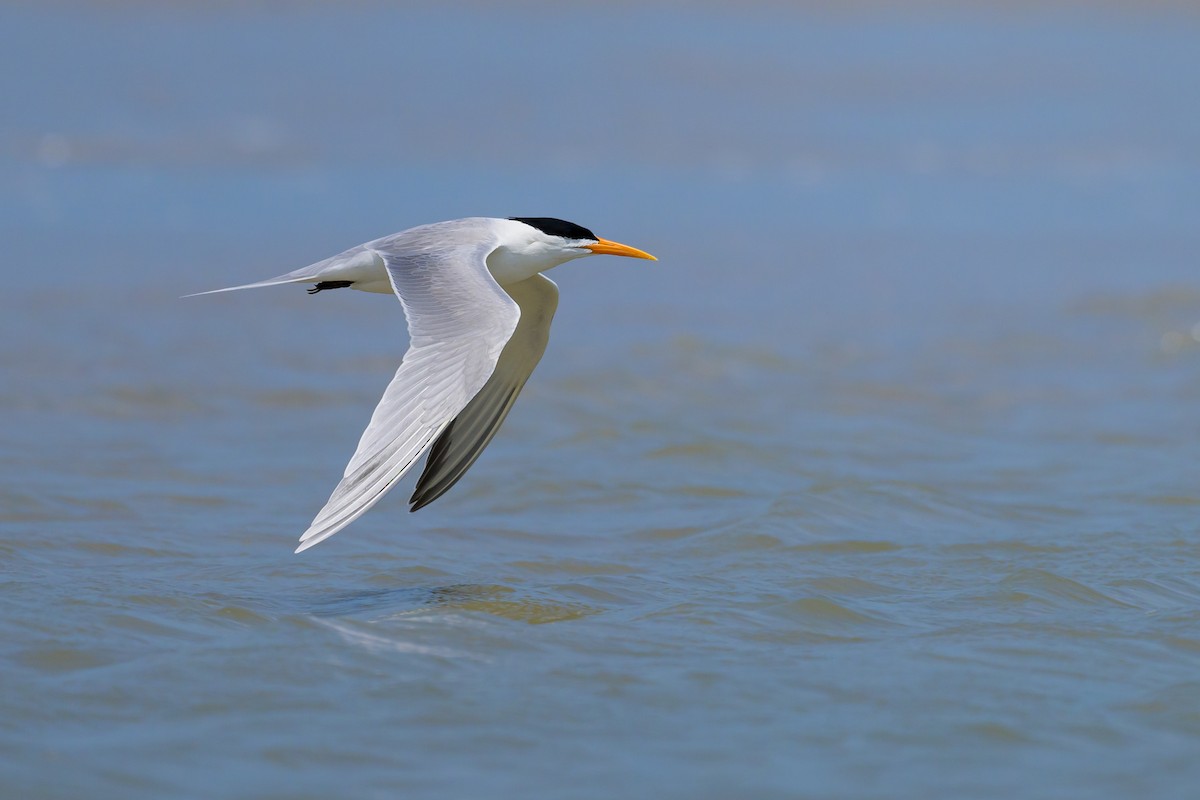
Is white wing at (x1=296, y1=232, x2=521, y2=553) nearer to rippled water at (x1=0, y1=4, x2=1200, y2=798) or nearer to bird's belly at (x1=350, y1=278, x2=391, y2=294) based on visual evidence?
bird's belly at (x1=350, y1=278, x2=391, y2=294)

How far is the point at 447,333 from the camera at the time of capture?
17.5 ft

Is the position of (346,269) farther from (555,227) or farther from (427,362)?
(427,362)

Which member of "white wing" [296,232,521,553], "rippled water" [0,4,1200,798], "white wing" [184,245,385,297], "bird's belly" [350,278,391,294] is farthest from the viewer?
"bird's belly" [350,278,391,294]

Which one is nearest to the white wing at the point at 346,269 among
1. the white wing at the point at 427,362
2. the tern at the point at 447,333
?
the tern at the point at 447,333

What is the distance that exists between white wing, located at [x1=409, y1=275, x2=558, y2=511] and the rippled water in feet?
1.26

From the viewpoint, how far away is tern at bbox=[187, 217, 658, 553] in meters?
4.79

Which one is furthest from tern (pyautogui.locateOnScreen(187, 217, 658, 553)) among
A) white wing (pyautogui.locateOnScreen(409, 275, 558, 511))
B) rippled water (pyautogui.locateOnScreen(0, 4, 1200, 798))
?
rippled water (pyautogui.locateOnScreen(0, 4, 1200, 798))

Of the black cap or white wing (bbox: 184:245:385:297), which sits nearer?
white wing (bbox: 184:245:385:297)

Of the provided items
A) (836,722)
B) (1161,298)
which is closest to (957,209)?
(1161,298)

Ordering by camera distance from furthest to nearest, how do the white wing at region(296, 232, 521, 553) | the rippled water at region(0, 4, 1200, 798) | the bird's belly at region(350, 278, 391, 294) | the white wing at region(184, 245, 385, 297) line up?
the bird's belly at region(350, 278, 391, 294), the white wing at region(184, 245, 385, 297), the white wing at region(296, 232, 521, 553), the rippled water at region(0, 4, 1200, 798)

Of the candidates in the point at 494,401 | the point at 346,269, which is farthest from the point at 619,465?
the point at 346,269

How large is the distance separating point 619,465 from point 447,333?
2.80 metres

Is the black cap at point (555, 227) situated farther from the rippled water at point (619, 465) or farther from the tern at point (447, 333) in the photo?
the rippled water at point (619, 465)

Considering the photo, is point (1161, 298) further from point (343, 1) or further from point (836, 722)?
point (343, 1)
